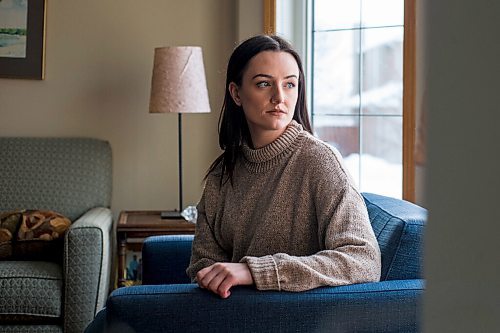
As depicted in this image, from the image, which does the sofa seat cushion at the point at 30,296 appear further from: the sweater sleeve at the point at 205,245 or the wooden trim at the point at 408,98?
the wooden trim at the point at 408,98

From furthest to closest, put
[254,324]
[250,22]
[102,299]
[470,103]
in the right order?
1. [250,22]
2. [102,299]
3. [254,324]
4. [470,103]

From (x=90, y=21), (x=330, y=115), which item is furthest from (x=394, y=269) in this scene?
(x=90, y=21)

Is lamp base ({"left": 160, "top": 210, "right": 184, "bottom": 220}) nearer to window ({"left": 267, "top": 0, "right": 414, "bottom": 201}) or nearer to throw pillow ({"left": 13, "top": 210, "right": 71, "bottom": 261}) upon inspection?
throw pillow ({"left": 13, "top": 210, "right": 71, "bottom": 261})

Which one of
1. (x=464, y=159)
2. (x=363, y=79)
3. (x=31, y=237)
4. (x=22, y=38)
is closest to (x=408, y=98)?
(x=363, y=79)

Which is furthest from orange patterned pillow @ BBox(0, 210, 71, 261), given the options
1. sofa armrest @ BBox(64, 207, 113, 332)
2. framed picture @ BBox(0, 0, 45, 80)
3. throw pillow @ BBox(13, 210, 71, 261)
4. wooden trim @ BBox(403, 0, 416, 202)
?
wooden trim @ BBox(403, 0, 416, 202)

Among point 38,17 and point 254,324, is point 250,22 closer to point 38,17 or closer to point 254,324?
point 38,17

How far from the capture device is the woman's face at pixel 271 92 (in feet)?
6.27

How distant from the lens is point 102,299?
323 centimetres

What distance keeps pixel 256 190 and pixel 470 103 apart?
1738 millimetres

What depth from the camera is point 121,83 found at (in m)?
4.00

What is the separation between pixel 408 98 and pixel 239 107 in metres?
0.96

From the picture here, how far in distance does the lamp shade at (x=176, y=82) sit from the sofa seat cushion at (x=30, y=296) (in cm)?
91

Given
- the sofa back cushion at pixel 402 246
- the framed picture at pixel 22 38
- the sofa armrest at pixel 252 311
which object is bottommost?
the sofa armrest at pixel 252 311

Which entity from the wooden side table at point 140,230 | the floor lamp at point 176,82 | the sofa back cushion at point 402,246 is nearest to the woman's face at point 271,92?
the sofa back cushion at point 402,246
